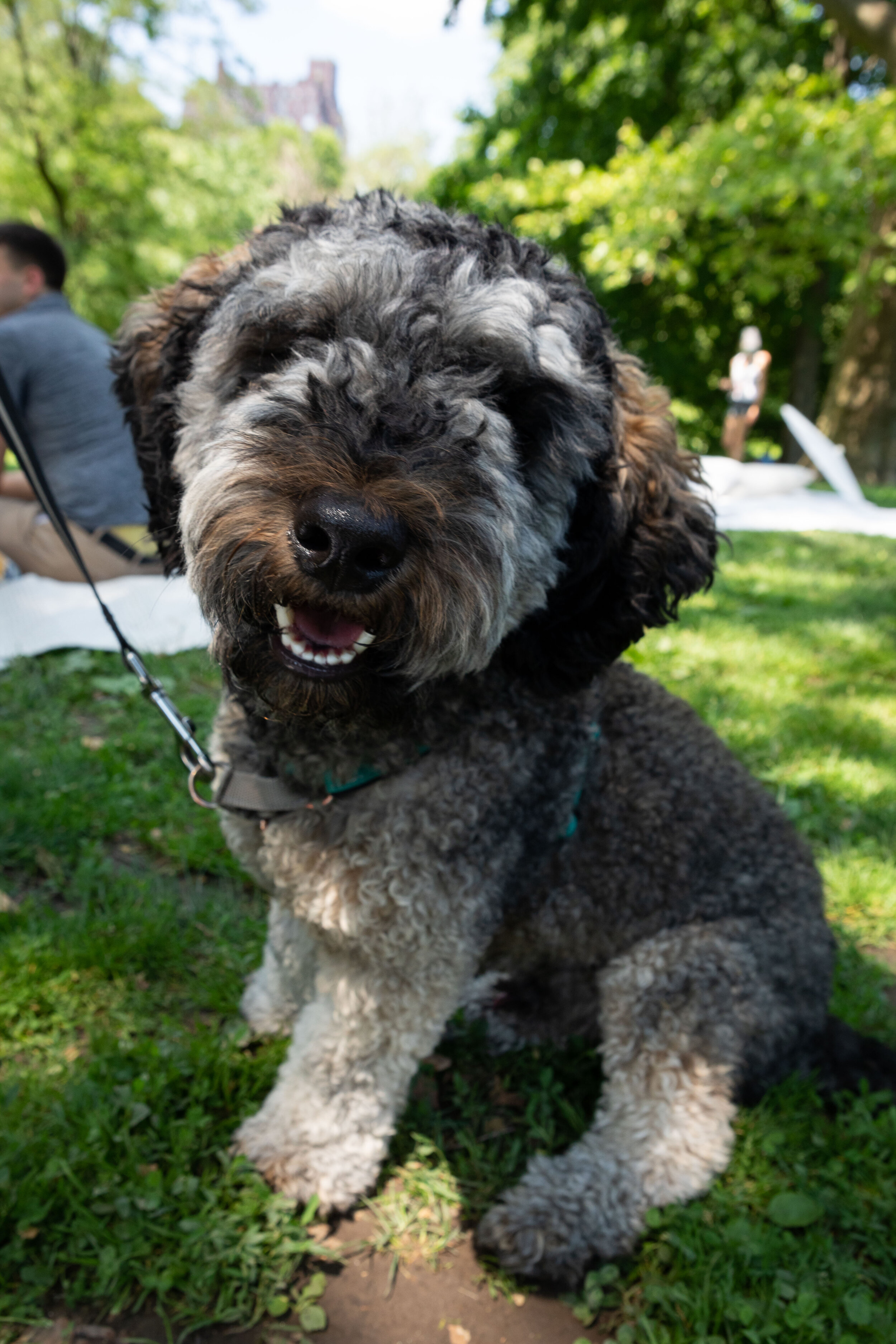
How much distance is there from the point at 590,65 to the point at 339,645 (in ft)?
63.5

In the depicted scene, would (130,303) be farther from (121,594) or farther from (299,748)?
(121,594)

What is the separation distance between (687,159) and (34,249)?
399 inches

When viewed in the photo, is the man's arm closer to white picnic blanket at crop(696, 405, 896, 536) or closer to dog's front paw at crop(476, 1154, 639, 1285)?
dog's front paw at crop(476, 1154, 639, 1285)

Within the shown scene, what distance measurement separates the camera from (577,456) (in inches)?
75.9

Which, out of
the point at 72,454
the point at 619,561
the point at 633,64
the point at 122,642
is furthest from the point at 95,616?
the point at 633,64

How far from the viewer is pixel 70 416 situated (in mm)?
5855

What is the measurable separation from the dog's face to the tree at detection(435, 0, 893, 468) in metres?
11.4

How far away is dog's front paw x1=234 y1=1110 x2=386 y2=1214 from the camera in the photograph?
2215 millimetres

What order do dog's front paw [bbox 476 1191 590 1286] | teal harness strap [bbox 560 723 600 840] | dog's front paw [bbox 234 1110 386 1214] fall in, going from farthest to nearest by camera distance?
1. teal harness strap [bbox 560 723 600 840]
2. dog's front paw [bbox 234 1110 386 1214]
3. dog's front paw [bbox 476 1191 590 1286]

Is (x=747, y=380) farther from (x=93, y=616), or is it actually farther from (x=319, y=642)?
(x=319, y=642)

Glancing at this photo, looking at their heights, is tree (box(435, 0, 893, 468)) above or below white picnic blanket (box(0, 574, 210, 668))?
above

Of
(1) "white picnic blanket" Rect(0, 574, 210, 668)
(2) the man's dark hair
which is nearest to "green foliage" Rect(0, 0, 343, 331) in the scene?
(2) the man's dark hair

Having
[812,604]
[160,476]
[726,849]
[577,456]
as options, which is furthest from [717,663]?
[160,476]

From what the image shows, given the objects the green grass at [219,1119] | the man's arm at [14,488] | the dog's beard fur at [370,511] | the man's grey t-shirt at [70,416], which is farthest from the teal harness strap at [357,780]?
the man's arm at [14,488]
